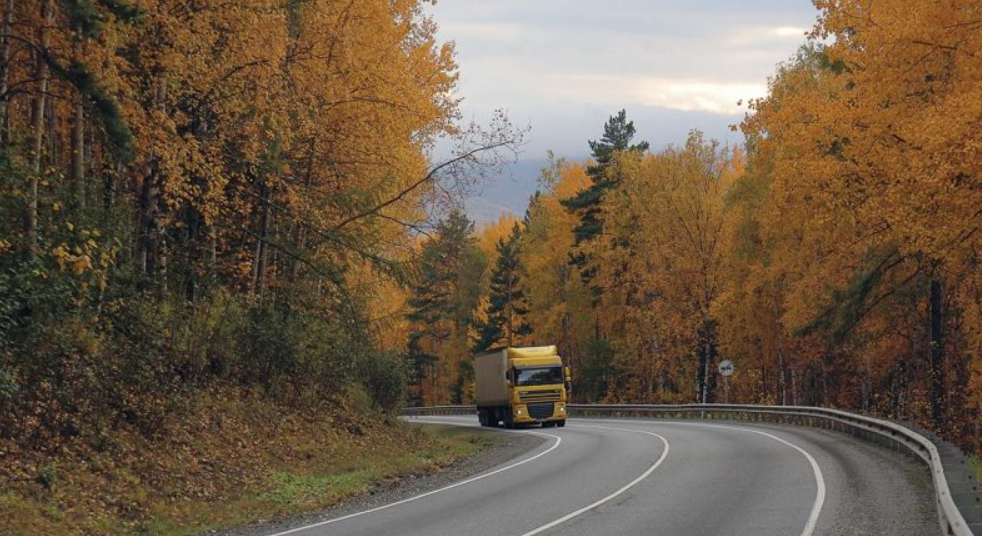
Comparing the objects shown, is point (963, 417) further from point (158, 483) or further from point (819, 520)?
point (158, 483)

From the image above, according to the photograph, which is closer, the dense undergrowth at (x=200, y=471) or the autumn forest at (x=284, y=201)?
the dense undergrowth at (x=200, y=471)

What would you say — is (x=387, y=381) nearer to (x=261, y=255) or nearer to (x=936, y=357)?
(x=261, y=255)

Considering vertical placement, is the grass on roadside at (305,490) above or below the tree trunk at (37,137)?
below

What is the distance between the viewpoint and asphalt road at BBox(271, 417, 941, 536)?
13.1 metres

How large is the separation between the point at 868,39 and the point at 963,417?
56.7 feet

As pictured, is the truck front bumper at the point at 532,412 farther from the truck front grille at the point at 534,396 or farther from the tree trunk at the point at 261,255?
the tree trunk at the point at 261,255

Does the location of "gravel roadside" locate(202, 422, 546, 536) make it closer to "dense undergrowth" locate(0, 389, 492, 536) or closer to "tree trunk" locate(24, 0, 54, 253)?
"dense undergrowth" locate(0, 389, 492, 536)

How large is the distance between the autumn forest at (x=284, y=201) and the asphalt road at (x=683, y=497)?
437cm

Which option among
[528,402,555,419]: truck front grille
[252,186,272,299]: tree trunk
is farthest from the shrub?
[252,186,272,299]: tree trunk

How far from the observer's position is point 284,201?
24172mm

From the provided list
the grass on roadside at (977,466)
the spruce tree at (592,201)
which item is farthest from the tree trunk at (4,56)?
the spruce tree at (592,201)

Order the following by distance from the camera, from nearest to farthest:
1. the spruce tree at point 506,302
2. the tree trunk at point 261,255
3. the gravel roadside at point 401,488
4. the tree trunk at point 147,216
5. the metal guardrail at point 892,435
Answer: the metal guardrail at point 892,435 → the gravel roadside at point 401,488 → the tree trunk at point 147,216 → the tree trunk at point 261,255 → the spruce tree at point 506,302

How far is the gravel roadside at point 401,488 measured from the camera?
1469 centimetres

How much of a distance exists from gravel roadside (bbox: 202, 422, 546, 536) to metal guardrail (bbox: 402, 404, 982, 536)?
849 centimetres
